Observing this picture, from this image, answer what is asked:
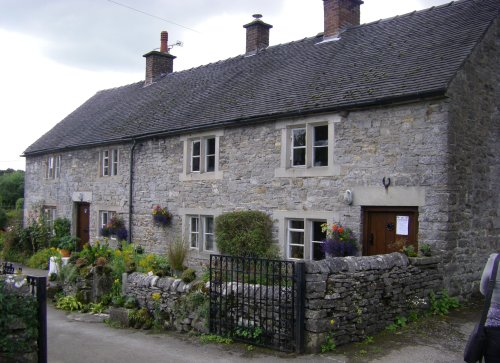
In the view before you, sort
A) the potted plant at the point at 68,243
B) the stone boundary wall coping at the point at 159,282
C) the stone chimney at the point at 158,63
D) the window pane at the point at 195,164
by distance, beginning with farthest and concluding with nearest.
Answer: the stone chimney at the point at 158,63, the potted plant at the point at 68,243, the window pane at the point at 195,164, the stone boundary wall coping at the point at 159,282

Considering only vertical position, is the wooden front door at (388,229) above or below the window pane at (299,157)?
below

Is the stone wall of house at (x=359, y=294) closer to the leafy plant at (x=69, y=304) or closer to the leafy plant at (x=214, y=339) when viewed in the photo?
the leafy plant at (x=214, y=339)

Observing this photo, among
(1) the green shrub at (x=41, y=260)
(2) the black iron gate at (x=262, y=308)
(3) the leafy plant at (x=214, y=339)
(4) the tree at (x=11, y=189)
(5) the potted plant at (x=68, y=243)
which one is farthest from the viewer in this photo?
(4) the tree at (x=11, y=189)

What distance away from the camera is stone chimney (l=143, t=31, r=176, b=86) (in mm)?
23531

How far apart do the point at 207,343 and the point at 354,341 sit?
2.39 metres

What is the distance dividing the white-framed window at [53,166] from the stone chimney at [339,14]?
12.7 metres

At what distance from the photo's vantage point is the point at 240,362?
7.58 meters

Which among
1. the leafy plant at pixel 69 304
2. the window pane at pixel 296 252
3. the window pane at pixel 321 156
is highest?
the window pane at pixel 321 156

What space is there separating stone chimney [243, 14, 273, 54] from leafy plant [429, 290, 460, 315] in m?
11.9

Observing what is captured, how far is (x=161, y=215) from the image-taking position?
16.4m

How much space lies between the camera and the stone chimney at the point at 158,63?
77.2 feet

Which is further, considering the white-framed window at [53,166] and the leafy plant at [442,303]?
the white-framed window at [53,166]

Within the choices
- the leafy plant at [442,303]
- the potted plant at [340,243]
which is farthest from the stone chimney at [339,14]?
the leafy plant at [442,303]

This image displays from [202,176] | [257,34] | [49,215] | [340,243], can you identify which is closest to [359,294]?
[340,243]
